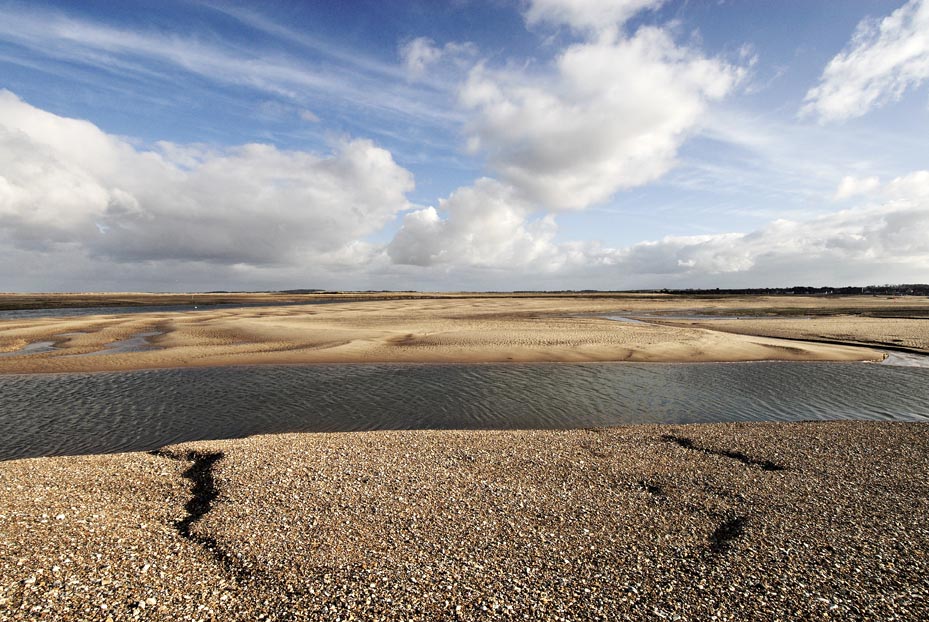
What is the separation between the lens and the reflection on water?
60.8ft

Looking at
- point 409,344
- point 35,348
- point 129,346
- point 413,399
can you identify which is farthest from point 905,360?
point 35,348

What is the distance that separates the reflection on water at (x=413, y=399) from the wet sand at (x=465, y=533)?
4668mm

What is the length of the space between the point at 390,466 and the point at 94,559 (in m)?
7.20

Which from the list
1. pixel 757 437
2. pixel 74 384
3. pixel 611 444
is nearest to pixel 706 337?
pixel 757 437

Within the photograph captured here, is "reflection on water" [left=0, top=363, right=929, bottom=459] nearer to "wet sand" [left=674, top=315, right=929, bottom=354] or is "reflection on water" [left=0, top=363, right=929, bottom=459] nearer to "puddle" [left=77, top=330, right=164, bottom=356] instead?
"puddle" [left=77, top=330, right=164, bottom=356]

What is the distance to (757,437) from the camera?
53.3ft

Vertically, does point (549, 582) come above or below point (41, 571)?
below

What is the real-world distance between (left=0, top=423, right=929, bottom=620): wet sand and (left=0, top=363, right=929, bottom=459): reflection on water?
15.3ft

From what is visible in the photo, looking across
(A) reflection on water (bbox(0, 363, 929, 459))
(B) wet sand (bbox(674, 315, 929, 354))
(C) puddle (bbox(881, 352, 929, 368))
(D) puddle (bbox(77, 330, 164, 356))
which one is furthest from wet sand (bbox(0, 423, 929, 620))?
(B) wet sand (bbox(674, 315, 929, 354))

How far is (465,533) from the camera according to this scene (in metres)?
9.46

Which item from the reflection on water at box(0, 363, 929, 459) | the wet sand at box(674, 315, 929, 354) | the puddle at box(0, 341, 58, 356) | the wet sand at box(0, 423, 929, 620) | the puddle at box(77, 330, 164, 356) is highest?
the wet sand at box(674, 315, 929, 354)

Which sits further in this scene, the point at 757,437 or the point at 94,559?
the point at 757,437

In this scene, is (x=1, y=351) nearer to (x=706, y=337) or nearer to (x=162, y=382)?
(x=162, y=382)

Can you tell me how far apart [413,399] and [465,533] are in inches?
534
